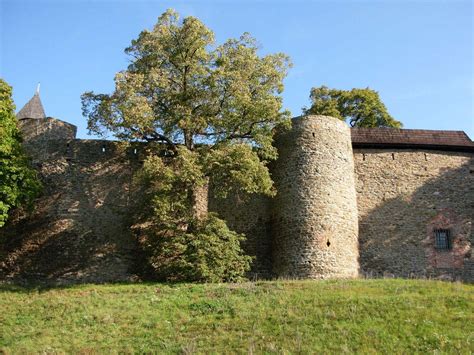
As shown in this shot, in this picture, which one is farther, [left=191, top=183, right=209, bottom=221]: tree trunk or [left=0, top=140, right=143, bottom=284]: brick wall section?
[left=191, top=183, right=209, bottom=221]: tree trunk

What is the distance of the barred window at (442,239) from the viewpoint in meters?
24.5

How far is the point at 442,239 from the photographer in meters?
24.8

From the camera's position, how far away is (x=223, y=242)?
824 inches

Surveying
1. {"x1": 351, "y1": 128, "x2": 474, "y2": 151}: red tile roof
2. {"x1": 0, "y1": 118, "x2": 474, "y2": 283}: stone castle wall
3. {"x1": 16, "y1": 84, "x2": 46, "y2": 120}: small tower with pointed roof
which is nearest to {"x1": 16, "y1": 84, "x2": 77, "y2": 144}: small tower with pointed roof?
{"x1": 0, "y1": 118, "x2": 474, "y2": 283}: stone castle wall

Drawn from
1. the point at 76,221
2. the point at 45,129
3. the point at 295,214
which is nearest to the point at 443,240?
the point at 295,214

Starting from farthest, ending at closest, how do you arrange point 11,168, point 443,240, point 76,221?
point 443,240, point 76,221, point 11,168

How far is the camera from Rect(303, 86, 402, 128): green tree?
1334 inches

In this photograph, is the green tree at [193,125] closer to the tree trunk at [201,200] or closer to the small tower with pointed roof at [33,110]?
the tree trunk at [201,200]

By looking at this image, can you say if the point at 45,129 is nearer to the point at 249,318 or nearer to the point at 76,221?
the point at 76,221

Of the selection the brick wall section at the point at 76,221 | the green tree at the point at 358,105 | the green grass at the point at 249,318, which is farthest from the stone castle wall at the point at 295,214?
the green tree at the point at 358,105

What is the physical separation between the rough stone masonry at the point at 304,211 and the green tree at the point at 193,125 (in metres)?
1.35

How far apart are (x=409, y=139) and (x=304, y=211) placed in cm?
763

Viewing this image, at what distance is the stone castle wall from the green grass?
3.00 metres

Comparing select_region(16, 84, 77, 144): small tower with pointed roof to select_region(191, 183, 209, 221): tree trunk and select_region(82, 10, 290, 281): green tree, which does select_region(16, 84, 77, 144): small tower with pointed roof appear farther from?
select_region(191, 183, 209, 221): tree trunk
